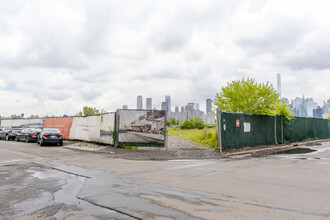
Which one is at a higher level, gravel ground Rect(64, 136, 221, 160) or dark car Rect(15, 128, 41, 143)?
dark car Rect(15, 128, 41, 143)

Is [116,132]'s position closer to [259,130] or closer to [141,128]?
[141,128]

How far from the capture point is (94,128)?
20.2m

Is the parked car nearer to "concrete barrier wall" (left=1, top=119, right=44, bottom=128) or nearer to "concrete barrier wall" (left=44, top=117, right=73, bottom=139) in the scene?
"concrete barrier wall" (left=1, top=119, right=44, bottom=128)

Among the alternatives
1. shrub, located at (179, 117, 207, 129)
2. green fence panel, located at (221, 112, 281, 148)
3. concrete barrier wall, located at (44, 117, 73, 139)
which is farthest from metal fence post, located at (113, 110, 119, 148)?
shrub, located at (179, 117, 207, 129)

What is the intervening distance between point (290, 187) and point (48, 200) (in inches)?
230

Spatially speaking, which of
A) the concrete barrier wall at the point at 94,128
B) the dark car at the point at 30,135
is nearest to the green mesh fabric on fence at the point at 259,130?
the concrete barrier wall at the point at 94,128

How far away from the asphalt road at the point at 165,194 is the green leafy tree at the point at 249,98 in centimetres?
1077

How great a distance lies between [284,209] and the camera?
4.96 m

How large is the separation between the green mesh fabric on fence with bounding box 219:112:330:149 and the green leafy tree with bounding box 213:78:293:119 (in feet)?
2.62

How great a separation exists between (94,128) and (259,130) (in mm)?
12332

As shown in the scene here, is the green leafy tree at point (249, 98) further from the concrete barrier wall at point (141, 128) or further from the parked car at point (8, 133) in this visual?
the parked car at point (8, 133)

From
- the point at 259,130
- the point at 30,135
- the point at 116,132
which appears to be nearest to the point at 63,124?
the point at 30,135

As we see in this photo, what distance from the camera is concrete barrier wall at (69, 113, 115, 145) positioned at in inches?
717

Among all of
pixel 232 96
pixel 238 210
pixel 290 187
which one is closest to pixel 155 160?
pixel 290 187
